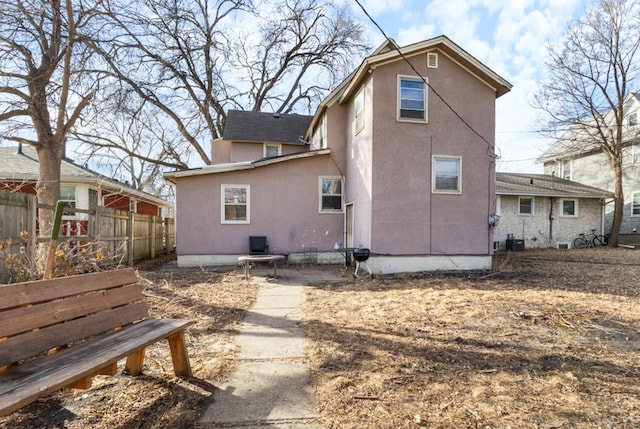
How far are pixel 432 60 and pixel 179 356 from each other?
9.64 metres

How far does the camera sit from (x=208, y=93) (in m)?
22.5

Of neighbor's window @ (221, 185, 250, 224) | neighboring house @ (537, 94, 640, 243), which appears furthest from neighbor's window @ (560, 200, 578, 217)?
neighbor's window @ (221, 185, 250, 224)

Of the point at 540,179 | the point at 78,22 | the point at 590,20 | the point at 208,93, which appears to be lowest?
the point at 540,179

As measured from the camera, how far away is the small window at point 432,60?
938 centimetres

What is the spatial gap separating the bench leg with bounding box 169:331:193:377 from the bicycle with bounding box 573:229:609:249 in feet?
67.6

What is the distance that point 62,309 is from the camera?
8.48ft

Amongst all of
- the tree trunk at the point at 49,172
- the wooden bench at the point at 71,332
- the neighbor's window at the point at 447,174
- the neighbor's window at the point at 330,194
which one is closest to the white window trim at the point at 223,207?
the neighbor's window at the point at 330,194

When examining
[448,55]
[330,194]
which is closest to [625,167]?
[448,55]

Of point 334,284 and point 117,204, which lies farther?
point 117,204

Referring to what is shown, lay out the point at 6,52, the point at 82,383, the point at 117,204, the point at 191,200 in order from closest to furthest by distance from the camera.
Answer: the point at 82,383 → the point at 6,52 → the point at 191,200 → the point at 117,204

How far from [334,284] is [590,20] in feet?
66.1

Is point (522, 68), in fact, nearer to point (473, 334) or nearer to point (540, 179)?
point (540, 179)

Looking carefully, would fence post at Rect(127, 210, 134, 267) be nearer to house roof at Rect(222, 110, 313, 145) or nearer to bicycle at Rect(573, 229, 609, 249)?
house roof at Rect(222, 110, 313, 145)

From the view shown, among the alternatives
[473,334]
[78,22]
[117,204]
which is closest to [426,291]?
[473,334]
